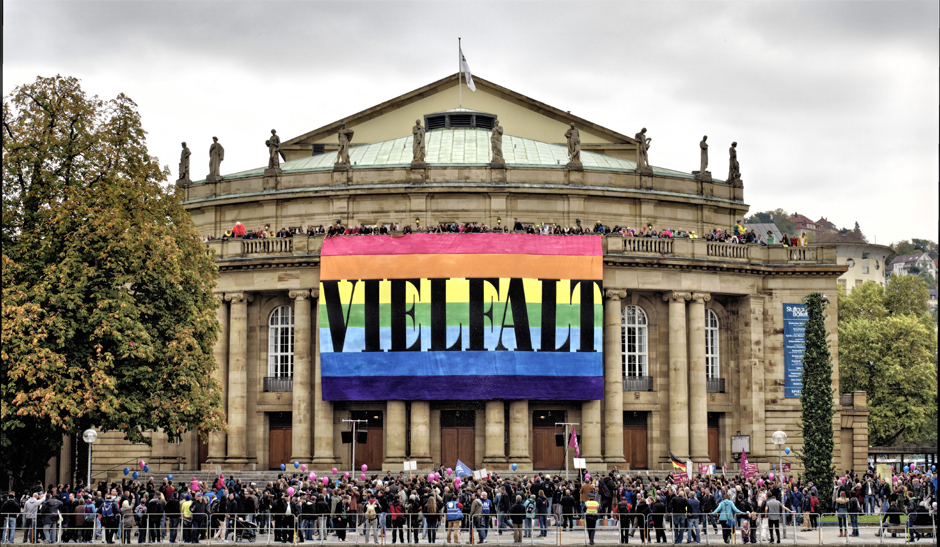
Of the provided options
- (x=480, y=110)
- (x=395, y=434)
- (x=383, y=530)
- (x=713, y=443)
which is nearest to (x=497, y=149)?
(x=480, y=110)

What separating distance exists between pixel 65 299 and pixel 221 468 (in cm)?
2081

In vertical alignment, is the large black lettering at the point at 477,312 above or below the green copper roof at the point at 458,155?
below

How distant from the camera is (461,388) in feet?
184

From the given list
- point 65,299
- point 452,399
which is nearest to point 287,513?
point 65,299

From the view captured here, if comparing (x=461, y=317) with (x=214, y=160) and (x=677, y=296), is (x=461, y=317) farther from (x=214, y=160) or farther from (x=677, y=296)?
(x=214, y=160)

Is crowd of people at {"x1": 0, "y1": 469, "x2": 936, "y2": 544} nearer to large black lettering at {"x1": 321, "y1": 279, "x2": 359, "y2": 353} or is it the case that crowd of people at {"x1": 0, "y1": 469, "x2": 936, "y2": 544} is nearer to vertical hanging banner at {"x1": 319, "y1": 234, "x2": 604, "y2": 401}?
vertical hanging banner at {"x1": 319, "y1": 234, "x2": 604, "y2": 401}

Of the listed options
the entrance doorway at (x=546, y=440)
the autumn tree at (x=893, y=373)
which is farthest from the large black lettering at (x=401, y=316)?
the autumn tree at (x=893, y=373)

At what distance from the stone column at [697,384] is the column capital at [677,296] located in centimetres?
42

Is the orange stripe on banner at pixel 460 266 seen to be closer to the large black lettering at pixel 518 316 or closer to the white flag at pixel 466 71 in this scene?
the large black lettering at pixel 518 316

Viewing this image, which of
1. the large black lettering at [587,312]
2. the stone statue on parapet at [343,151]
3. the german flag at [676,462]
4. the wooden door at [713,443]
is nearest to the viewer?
the german flag at [676,462]

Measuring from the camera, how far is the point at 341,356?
57.3 meters

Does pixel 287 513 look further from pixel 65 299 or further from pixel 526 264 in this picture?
pixel 526 264

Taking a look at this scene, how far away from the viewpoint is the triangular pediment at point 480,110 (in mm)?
73750

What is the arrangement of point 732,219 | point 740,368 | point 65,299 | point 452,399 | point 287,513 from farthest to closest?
point 732,219 → point 740,368 → point 452,399 → point 65,299 → point 287,513
